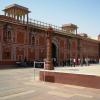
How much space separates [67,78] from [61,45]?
3542cm

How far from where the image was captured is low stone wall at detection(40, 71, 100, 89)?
14.4 meters

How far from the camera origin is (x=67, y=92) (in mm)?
13062

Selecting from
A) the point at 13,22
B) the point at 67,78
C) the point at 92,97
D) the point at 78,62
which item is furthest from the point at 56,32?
the point at 92,97

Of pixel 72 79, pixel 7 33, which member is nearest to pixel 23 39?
pixel 7 33

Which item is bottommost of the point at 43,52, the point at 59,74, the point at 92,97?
the point at 92,97

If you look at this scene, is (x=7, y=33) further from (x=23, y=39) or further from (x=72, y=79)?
(x=72, y=79)

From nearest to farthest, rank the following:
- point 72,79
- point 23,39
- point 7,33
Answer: point 72,79, point 7,33, point 23,39

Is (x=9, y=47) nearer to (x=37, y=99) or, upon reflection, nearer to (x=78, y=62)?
(x=78, y=62)

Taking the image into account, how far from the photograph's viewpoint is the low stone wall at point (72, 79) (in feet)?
47.3

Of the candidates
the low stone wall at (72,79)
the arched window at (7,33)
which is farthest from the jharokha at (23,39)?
the low stone wall at (72,79)

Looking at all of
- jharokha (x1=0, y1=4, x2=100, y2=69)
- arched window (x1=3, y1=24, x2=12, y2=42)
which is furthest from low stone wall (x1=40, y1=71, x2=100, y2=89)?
arched window (x1=3, y1=24, x2=12, y2=42)

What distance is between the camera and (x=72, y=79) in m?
15.5

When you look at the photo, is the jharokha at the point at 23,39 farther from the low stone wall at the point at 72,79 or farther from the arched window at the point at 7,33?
the low stone wall at the point at 72,79

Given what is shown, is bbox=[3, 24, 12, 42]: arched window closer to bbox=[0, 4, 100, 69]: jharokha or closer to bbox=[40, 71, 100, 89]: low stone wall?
bbox=[0, 4, 100, 69]: jharokha
